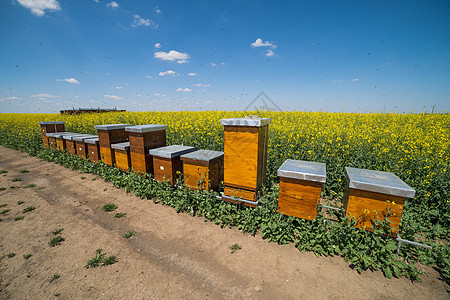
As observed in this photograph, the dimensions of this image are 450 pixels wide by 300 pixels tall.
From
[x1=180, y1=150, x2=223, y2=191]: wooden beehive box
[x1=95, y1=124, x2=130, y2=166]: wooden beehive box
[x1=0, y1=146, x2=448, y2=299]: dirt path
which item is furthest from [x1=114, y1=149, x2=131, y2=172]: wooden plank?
[x1=180, y1=150, x2=223, y2=191]: wooden beehive box

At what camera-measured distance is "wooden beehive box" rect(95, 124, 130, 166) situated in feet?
19.6

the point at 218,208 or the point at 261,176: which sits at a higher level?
the point at 261,176

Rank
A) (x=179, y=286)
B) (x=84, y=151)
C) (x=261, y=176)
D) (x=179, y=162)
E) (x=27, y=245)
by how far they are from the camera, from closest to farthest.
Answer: (x=179, y=286) < (x=27, y=245) < (x=261, y=176) < (x=179, y=162) < (x=84, y=151)

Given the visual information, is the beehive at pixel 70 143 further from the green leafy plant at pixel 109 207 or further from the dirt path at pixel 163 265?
the green leafy plant at pixel 109 207

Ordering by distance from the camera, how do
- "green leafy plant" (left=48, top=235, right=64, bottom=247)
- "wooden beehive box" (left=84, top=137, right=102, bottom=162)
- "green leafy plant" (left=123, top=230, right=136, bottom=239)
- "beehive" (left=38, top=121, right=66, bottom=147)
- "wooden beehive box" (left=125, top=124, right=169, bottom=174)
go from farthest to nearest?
"beehive" (left=38, top=121, right=66, bottom=147), "wooden beehive box" (left=84, top=137, right=102, bottom=162), "wooden beehive box" (left=125, top=124, right=169, bottom=174), "green leafy plant" (left=123, top=230, right=136, bottom=239), "green leafy plant" (left=48, top=235, right=64, bottom=247)

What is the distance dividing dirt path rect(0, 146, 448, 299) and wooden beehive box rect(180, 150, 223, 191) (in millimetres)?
727

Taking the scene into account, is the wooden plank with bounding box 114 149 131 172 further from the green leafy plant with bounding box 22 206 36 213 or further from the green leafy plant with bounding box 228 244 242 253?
the green leafy plant with bounding box 228 244 242 253

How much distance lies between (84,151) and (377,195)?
8.90m

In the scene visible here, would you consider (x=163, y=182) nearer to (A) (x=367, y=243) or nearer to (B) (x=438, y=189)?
(A) (x=367, y=243)

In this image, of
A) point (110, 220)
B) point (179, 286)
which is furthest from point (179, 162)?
point (179, 286)

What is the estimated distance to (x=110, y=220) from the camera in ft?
13.4

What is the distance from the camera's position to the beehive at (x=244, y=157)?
134 inches

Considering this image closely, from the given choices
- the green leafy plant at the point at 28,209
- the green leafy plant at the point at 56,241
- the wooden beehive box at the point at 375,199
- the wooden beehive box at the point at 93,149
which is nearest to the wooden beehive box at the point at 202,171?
the green leafy plant at the point at 56,241

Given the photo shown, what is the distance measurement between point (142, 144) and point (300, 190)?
3924mm
